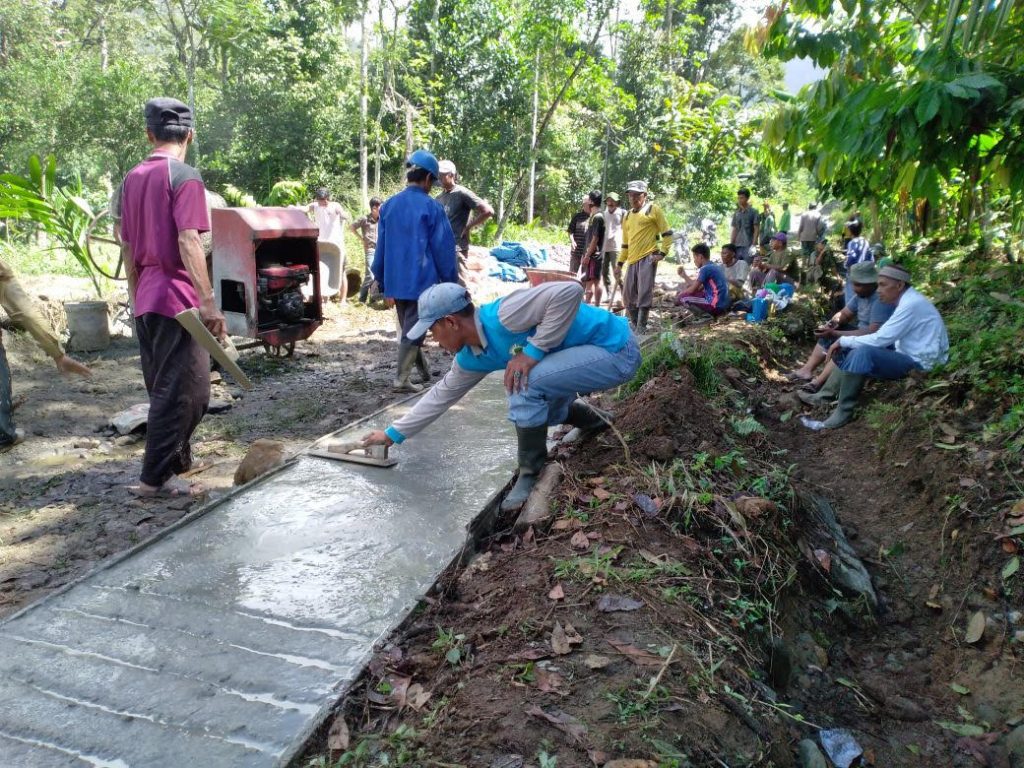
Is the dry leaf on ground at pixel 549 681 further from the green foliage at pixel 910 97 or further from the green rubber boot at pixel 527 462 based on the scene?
the green foliage at pixel 910 97

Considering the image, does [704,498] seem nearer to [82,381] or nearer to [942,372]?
[942,372]

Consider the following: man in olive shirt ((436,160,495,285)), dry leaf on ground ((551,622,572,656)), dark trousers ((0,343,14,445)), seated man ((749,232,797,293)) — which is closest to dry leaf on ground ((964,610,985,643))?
dry leaf on ground ((551,622,572,656))

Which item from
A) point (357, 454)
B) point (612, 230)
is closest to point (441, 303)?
point (357, 454)

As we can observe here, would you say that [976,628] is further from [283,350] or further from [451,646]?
[283,350]

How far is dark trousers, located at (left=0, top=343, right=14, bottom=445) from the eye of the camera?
503 centimetres

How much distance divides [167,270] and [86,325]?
4.64m

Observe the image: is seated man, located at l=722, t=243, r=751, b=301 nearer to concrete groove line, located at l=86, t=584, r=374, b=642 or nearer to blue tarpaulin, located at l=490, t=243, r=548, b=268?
blue tarpaulin, located at l=490, t=243, r=548, b=268

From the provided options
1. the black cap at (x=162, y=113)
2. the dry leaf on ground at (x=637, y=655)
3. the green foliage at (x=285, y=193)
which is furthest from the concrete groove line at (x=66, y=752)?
the green foliage at (x=285, y=193)

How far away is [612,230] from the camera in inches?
424

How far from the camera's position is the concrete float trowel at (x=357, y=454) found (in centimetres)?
418

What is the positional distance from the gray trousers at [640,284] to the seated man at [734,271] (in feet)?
4.56

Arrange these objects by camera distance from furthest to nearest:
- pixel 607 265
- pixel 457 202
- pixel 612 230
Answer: pixel 607 265 → pixel 612 230 → pixel 457 202

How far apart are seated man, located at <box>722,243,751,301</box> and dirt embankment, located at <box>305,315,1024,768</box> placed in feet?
19.2

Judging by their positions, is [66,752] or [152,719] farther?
[152,719]
